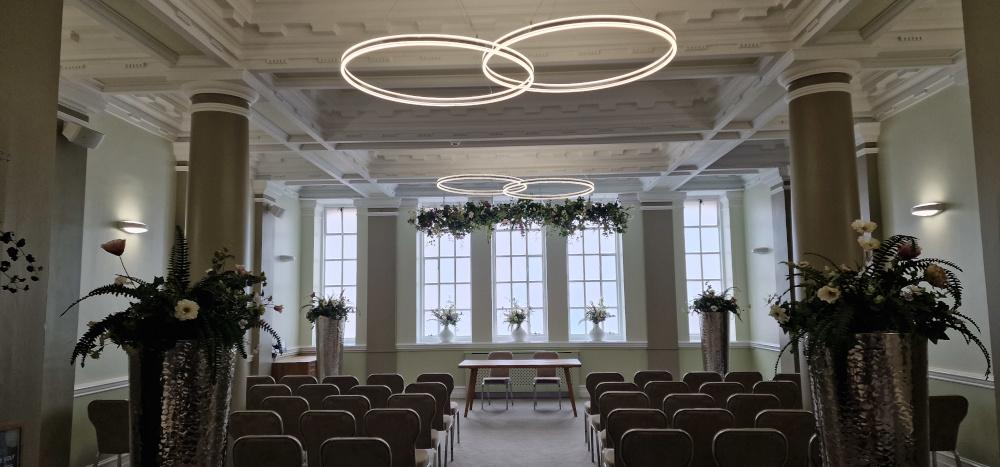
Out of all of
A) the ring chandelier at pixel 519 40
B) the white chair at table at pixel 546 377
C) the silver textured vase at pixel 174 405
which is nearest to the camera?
the silver textured vase at pixel 174 405

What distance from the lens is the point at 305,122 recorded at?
803cm

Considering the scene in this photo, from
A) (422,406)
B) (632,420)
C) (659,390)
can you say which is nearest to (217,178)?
(422,406)

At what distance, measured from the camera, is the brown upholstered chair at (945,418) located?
5.44m

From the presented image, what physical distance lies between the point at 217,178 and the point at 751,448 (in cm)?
484

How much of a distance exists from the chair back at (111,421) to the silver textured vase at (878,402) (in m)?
5.75

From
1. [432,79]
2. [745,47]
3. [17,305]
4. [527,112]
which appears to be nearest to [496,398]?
[527,112]

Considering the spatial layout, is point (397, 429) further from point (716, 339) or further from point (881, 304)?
point (716, 339)

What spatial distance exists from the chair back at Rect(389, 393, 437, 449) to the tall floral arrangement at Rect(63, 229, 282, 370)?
10.5 ft

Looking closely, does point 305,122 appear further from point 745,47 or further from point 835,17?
point 835,17

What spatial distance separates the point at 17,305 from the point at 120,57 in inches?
147

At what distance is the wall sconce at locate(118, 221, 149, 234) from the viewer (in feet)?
24.9

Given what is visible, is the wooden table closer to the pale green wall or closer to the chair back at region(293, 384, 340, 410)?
the chair back at region(293, 384, 340, 410)

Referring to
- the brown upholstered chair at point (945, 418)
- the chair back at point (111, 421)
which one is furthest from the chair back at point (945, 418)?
the chair back at point (111, 421)

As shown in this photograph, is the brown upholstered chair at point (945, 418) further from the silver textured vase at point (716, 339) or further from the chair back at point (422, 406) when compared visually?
the silver textured vase at point (716, 339)
